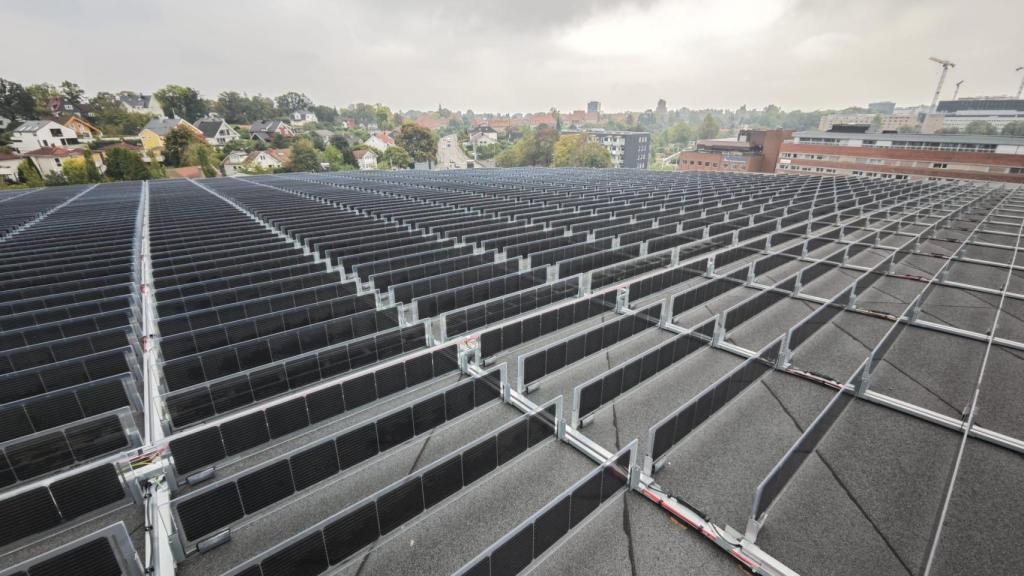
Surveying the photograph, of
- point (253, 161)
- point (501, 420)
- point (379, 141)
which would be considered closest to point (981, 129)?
point (379, 141)

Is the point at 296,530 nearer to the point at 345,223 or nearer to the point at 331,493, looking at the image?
the point at 331,493

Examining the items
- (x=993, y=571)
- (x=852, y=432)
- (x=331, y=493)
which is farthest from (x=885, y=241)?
(x=331, y=493)

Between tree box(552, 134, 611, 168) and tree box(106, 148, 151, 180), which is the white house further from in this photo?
tree box(552, 134, 611, 168)

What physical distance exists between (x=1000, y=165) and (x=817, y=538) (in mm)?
63097

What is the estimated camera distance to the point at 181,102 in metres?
116

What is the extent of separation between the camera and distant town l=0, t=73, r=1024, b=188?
4819 centimetres

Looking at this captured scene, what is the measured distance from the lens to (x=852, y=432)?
18.7 feet

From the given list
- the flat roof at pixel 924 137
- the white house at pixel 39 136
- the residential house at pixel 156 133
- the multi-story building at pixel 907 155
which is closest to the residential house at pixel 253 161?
the residential house at pixel 156 133

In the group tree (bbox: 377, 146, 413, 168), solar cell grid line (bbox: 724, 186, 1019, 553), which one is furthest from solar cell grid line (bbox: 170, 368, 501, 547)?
tree (bbox: 377, 146, 413, 168)

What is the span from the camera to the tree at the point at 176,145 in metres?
66.3

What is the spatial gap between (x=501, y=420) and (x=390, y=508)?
2185 mm

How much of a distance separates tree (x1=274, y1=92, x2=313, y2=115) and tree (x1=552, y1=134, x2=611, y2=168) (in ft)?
404

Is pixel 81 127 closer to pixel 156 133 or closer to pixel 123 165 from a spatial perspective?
pixel 156 133

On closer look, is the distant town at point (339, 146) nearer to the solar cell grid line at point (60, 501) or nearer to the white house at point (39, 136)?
the white house at point (39, 136)
